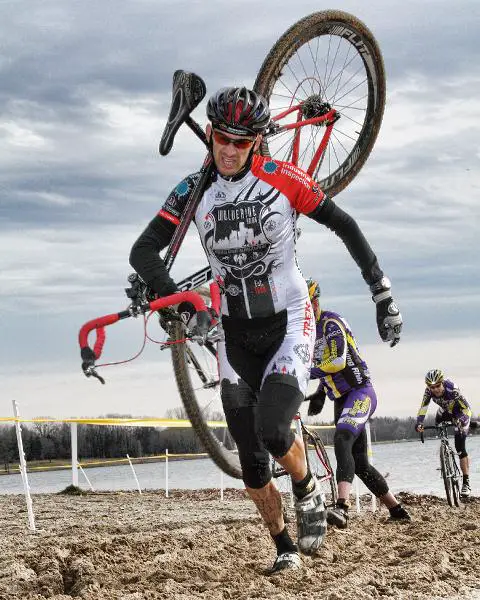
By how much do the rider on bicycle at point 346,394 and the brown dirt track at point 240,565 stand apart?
505 mm

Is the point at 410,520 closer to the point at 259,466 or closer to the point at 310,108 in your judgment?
the point at 259,466

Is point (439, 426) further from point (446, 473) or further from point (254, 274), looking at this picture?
point (254, 274)

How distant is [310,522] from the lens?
19.2 ft

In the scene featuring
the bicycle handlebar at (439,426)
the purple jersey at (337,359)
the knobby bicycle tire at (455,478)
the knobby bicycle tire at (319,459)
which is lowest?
the knobby bicycle tire at (455,478)

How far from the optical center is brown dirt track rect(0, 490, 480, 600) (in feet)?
16.2

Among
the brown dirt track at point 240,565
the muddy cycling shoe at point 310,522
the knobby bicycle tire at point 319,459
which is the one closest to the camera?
the brown dirt track at point 240,565

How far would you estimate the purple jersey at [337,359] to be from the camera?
868 cm

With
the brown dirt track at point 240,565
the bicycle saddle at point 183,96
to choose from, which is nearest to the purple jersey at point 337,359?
the brown dirt track at point 240,565

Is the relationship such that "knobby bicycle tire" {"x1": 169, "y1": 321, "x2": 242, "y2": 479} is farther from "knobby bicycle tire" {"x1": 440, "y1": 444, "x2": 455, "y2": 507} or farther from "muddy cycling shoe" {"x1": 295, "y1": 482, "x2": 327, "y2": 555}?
"knobby bicycle tire" {"x1": 440, "y1": 444, "x2": 455, "y2": 507}

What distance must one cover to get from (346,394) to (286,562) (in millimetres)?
3608

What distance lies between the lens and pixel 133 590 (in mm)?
5141

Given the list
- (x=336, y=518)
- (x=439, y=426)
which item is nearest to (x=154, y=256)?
(x=336, y=518)

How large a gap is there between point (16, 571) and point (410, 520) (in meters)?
4.64

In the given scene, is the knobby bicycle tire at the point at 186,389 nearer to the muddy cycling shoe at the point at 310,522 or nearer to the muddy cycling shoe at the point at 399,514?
the muddy cycling shoe at the point at 399,514
